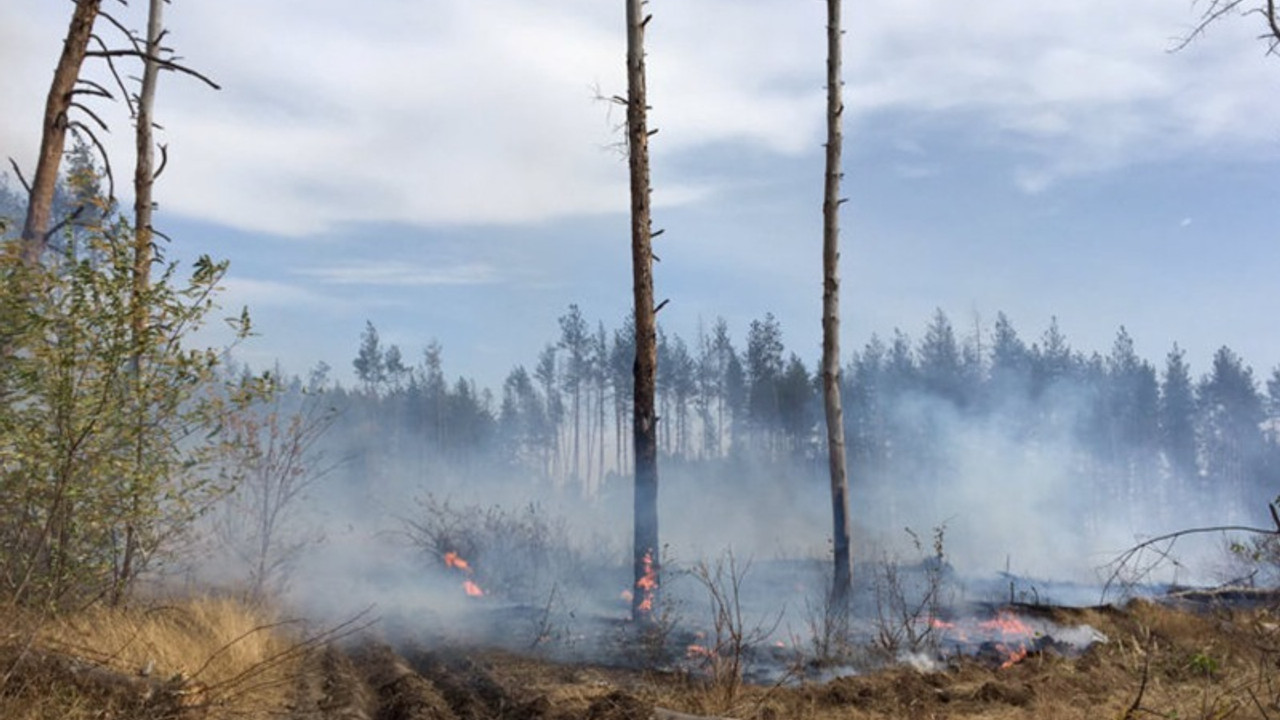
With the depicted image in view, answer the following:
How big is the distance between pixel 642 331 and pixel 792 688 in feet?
20.2

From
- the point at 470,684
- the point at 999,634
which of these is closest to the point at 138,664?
the point at 470,684

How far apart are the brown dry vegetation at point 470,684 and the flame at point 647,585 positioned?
2256 mm

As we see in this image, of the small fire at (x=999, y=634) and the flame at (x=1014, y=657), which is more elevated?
the flame at (x=1014, y=657)

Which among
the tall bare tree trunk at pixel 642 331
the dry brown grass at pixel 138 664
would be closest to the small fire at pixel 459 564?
the tall bare tree trunk at pixel 642 331

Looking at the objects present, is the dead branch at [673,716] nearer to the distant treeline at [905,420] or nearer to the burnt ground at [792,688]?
the burnt ground at [792,688]

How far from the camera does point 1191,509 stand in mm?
60625

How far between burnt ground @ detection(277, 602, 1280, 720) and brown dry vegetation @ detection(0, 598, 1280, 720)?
0.09 feet

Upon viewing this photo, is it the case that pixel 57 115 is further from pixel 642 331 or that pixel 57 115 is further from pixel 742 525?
pixel 742 525

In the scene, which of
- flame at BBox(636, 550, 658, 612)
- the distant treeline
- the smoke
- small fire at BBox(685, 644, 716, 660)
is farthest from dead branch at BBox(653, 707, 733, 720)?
the distant treeline

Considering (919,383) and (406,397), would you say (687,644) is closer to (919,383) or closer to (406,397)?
(919,383)

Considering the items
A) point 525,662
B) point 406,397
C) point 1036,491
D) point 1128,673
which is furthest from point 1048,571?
point 406,397

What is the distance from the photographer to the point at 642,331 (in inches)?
539

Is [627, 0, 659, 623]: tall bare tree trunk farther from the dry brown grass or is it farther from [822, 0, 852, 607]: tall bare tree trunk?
the dry brown grass

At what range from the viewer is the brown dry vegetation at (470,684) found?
21.8 feet
